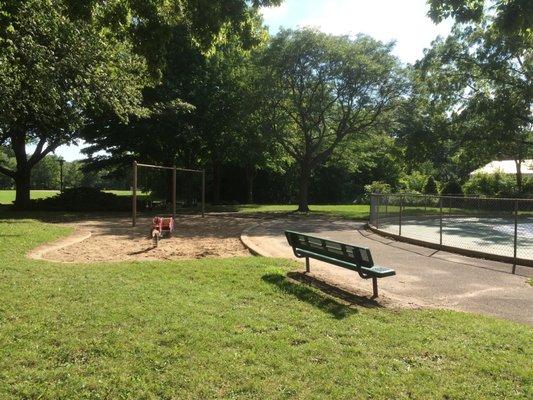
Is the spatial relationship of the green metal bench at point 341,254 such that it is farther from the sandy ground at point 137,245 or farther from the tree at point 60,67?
the tree at point 60,67

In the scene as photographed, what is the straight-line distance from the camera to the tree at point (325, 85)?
2471cm

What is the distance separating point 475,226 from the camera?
18.1 m

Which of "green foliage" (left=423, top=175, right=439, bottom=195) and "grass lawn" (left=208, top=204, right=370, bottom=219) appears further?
"green foliage" (left=423, top=175, right=439, bottom=195)

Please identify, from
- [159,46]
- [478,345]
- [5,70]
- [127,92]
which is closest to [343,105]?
Answer: [127,92]

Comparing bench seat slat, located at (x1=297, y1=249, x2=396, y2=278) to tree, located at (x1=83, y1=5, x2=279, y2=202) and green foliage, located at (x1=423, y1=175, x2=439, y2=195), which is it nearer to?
tree, located at (x1=83, y1=5, x2=279, y2=202)

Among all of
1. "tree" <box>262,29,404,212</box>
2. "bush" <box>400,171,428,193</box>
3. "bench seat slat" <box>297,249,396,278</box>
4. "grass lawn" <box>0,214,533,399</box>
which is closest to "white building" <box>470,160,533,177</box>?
"bush" <box>400,171,428,193</box>

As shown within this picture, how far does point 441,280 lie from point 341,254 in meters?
2.15

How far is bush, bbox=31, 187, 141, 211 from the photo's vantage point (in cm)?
2558

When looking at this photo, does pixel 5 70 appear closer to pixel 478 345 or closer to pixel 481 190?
pixel 478 345

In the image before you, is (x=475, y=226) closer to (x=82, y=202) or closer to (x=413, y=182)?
(x=82, y=202)

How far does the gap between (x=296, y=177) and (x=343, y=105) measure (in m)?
16.6

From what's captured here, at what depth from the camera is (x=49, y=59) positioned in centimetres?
1491

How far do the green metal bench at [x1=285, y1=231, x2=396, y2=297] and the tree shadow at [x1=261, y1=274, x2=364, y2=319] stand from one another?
71 centimetres

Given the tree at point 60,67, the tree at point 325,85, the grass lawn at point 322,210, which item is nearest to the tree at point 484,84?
the tree at point 325,85
